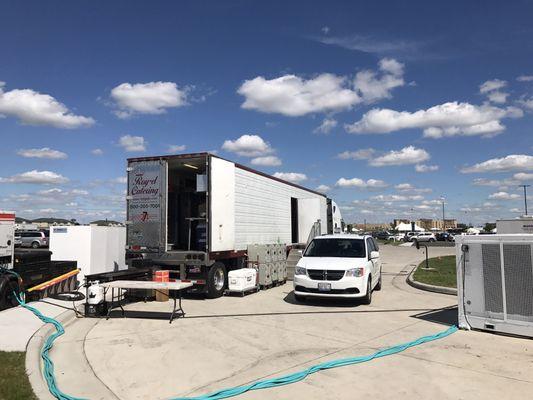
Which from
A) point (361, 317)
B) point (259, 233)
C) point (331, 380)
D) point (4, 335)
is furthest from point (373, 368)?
point (259, 233)

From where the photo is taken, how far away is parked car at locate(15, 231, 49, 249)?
39438mm

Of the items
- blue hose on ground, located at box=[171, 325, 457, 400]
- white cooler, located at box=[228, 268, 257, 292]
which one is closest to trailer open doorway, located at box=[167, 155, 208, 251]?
white cooler, located at box=[228, 268, 257, 292]

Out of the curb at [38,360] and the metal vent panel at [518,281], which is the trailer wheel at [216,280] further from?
the metal vent panel at [518,281]

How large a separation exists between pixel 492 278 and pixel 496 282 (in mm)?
89

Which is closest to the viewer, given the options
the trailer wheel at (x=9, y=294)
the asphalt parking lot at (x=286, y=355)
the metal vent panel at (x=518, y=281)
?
the asphalt parking lot at (x=286, y=355)

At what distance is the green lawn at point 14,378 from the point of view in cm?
486

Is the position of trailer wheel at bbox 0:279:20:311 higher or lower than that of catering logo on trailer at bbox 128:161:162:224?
lower

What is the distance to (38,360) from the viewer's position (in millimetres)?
6324

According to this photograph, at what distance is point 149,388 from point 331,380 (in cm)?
218

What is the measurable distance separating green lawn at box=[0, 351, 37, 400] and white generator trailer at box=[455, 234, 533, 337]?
23.0 ft

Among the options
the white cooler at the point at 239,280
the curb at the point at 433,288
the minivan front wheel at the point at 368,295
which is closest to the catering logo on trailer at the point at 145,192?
the white cooler at the point at 239,280

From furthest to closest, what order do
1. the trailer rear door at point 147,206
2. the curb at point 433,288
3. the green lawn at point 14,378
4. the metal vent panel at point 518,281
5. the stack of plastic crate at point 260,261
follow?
1. the stack of plastic crate at point 260,261
2. the curb at point 433,288
3. the trailer rear door at point 147,206
4. the metal vent panel at point 518,281
5. the green lawn at point 14,378

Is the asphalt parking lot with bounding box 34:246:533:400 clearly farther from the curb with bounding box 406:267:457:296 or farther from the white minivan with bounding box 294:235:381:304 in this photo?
the curb with bounding box 406:267:457:296

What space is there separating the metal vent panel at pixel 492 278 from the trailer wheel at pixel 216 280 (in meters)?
6.84
